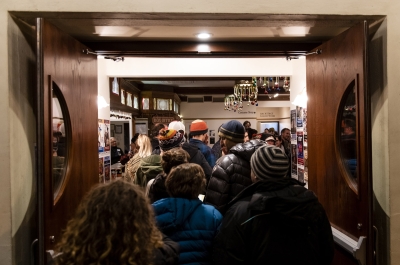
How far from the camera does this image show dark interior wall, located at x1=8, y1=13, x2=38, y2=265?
2174 millimetres

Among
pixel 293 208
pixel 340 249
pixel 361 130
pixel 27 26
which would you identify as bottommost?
pixel 340 249

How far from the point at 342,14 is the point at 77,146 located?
78.2 inches

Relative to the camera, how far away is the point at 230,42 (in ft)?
10.3

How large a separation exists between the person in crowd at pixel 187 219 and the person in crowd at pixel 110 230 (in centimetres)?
57

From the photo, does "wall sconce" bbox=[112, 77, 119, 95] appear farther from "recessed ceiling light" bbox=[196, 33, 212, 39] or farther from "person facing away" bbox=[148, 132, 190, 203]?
Result: "person facing away" bbox=[148, 132, 190, 203]

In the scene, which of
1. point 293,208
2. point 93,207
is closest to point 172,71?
point 293,208

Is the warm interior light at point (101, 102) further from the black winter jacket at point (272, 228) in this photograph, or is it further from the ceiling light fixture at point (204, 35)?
the black winter jacket at point (272, 228)

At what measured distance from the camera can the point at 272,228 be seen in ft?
5.64

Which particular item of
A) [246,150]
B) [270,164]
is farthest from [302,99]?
[270,164]

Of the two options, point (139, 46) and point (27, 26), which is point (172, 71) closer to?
point (139, 46)

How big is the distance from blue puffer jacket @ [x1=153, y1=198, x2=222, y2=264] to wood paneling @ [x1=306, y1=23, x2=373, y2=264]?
39.1 inches

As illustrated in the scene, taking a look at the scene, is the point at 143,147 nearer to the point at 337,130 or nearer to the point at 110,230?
the point at 337,130

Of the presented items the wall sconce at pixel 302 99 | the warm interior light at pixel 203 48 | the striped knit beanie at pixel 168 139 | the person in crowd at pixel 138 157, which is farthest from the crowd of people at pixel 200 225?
the wall sconce at pixel 302 99

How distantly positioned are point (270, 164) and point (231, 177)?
2.84 ft
